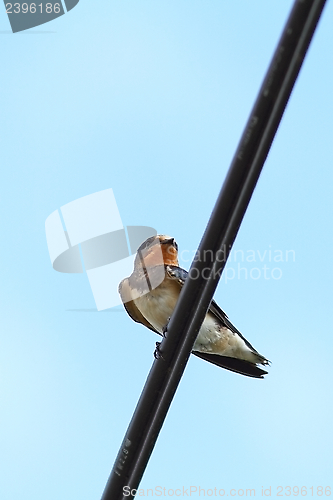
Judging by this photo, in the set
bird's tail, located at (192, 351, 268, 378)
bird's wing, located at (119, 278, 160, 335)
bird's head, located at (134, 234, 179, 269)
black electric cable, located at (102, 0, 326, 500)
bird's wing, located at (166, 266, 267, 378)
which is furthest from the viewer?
bird's head, located at (134, 234, 179, 269)

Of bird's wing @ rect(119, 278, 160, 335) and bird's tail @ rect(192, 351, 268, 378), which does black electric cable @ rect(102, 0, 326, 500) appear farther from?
bird's wing @ rect(119, 278, 160, 335)

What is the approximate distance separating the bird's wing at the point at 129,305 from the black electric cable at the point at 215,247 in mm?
3079

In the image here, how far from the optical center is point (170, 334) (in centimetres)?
247

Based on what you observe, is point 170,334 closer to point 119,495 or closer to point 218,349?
point 119,495

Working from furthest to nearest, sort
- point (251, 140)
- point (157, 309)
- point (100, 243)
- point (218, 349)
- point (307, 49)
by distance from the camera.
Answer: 1. point (100, 243)
2. point (218, 349)
3. point (157, 309)
4. point (251, 140)
5. point (307, 49)

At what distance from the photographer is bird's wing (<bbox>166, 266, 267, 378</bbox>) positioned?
17.5 feet

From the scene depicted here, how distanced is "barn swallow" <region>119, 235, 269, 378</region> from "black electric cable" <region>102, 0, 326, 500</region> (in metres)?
2.77

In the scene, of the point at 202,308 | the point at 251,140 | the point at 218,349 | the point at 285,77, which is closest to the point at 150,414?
the point at 202,308

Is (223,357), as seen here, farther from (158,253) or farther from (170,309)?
(158,253)

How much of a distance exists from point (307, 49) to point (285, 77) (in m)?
0.10

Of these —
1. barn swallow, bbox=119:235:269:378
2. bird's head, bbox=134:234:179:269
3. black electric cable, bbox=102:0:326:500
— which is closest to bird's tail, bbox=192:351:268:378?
barn swallow, bbox=119:235:269:378

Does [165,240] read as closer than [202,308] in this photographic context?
No

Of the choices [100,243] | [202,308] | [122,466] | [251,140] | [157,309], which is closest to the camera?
[251,140]

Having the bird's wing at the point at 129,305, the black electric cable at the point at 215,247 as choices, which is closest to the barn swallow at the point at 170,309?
the bird's wing at the point at 129,305
